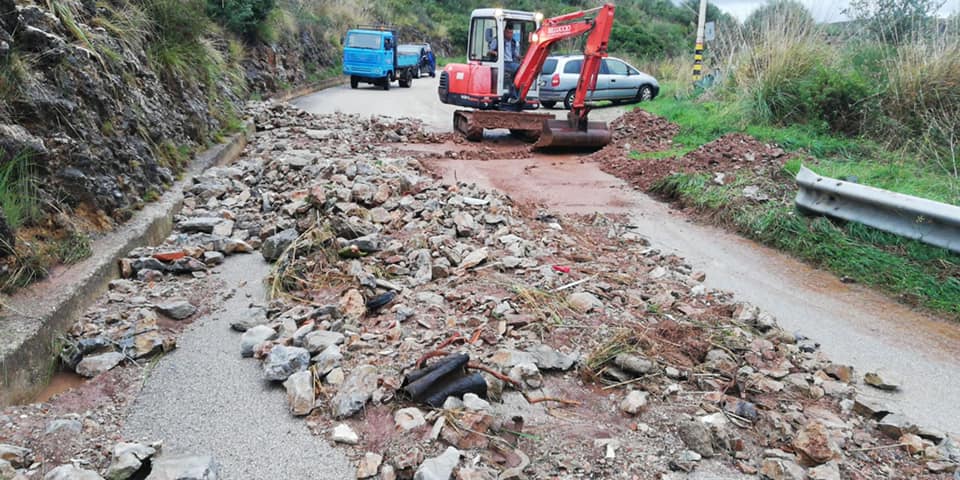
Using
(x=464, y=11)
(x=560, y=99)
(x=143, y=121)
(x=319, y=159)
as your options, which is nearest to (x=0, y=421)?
(x=143, y=121)

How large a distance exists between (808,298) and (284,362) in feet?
13.9

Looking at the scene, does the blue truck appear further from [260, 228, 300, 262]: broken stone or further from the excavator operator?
[260, 228, 300, 262]: broken stone

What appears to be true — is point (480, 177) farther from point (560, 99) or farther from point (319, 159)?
point (560, 99)

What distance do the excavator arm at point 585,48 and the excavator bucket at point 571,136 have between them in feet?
0.54

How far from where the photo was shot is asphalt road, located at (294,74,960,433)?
4.16 meters

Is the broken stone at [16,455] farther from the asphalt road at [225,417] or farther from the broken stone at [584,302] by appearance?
the broken stone at [584,302]

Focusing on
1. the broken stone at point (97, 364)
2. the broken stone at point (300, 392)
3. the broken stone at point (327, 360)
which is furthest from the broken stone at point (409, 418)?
the broken stone at point (97, 364)

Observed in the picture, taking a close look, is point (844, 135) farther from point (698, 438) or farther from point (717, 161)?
point (698, 438)

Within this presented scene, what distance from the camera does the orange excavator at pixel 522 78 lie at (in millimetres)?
11930

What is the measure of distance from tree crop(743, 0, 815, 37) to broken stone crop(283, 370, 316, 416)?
36.9ft

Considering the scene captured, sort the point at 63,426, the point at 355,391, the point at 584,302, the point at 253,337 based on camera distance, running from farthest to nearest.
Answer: the point at 584,302, the point at 253,337, the point at 355,391, the point at 63,426

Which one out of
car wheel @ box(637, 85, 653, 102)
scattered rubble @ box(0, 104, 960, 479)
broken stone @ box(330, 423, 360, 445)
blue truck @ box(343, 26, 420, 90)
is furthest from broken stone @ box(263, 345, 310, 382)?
blue truck @ box(343, 26, 420, 90)

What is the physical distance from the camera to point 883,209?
6.19 metres

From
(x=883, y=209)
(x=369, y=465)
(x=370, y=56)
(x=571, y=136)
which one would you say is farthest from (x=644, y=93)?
(x=369, y=465)
